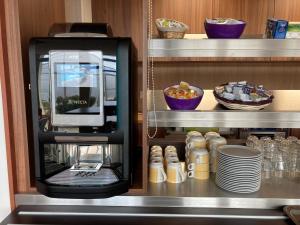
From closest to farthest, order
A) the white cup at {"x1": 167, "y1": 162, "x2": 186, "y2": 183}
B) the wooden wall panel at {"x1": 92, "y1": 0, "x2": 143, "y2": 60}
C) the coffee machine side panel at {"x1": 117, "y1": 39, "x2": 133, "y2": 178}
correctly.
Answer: the coffee machine side panel at {"x1": 117, "y1": 39, "x2": 133, "y2": 178} → the white cup at {"x1": 167, "y1": 162, "x2": 186, "y2": 183} → the wooden wall panel at {"x1": 92, "y1": 0, "x2": 143, "y2": 60}

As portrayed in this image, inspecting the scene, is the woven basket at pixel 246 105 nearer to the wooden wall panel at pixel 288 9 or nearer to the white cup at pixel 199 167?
the white cup at pixel 199 167

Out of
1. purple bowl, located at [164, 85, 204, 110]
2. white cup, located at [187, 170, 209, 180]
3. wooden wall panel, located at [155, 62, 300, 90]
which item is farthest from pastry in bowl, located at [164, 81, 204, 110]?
wooden wall panel, located at [155, 62, 300, 90]

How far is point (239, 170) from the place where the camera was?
3.57 feet

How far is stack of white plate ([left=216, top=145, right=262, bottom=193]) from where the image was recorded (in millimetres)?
1081

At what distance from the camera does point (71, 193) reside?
1048 millimetres

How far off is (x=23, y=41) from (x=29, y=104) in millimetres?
205

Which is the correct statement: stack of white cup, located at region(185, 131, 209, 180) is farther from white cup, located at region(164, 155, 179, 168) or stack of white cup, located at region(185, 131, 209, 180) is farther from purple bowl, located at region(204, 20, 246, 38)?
purple bowl, located at region(204, 20, 246, 38)

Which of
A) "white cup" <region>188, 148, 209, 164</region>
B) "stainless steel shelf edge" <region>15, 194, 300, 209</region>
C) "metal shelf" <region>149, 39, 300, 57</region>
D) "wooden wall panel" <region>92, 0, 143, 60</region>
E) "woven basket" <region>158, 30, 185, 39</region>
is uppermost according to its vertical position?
"wooden wall panel" <region>92, 0, 143, 60</region>

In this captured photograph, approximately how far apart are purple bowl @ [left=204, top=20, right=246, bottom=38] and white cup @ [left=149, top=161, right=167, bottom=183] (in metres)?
0.47

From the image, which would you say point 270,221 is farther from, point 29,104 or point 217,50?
point 29,104

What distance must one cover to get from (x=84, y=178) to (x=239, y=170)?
19.3 inches

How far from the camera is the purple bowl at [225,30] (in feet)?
3.48

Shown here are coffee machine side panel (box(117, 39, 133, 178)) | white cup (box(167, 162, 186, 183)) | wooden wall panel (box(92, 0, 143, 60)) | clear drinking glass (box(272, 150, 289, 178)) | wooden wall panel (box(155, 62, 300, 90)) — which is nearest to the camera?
coffee machine side panel (box(117, 39, 133, 178))

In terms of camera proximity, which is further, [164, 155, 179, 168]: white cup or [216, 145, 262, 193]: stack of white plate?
[164, 155, 179, 168]: white cup
